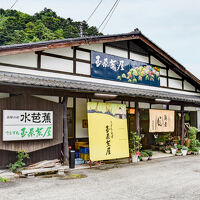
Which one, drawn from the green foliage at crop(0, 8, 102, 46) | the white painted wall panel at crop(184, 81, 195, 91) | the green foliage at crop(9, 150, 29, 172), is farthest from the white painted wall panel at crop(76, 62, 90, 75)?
the green foliage at crop(0, 8, 102, 46)

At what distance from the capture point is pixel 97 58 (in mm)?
11727

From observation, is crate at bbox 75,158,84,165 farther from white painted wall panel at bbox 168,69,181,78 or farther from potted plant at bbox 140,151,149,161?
white painted wall panel at bbox 168,69,181,78

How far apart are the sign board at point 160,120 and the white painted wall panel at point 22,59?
599 cm

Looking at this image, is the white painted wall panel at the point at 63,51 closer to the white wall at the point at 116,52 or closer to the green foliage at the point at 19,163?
the white wall at the point at 116,52

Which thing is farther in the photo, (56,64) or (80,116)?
(80,116)

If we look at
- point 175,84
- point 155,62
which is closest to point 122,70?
point 155,62

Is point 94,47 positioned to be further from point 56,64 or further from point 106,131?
point 106,131

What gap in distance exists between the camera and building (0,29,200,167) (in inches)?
315

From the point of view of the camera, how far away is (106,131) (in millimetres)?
9805

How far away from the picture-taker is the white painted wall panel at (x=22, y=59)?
29.3 ft

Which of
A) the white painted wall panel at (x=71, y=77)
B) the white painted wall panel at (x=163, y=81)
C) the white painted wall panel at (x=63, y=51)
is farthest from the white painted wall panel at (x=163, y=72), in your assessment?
the white painted wall panel at (x=63, y=51)

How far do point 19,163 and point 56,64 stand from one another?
4.40 meters

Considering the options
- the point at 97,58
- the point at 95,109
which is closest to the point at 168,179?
the point at 95,109

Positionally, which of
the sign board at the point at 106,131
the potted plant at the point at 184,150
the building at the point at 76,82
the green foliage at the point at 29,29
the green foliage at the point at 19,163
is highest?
the green foliage at the point at 29,29
